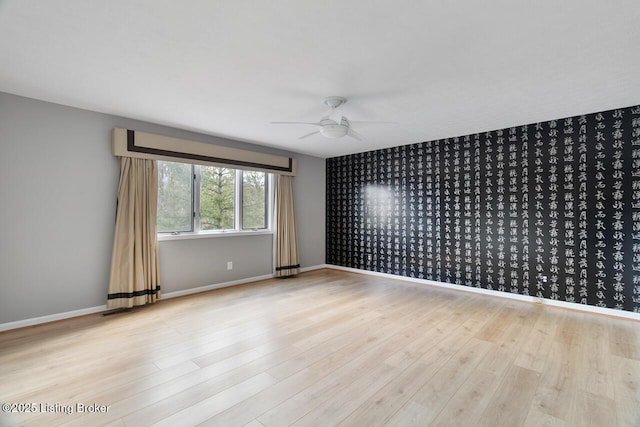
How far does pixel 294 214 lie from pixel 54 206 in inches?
131

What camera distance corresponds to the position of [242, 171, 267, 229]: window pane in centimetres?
483

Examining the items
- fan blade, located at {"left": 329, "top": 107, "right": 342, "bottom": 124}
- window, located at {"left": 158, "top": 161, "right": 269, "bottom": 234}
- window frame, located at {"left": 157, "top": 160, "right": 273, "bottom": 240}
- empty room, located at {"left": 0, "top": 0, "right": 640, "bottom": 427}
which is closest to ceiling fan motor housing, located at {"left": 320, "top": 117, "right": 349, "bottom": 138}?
empty room, located at {"left": 0, "top": 0, "right": 640, "bottom": 427}

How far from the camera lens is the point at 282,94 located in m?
2.81

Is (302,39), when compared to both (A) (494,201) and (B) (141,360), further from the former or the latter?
(A) (494,201)

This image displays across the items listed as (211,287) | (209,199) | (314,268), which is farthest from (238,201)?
(314,268)

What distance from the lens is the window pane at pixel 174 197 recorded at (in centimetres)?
390

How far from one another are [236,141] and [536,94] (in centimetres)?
390

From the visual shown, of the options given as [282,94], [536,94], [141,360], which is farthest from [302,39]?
[141,360]

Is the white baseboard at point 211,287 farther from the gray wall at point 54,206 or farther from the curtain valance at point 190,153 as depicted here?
the curtain valance at point 190,153

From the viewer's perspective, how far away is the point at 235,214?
4.72 metres

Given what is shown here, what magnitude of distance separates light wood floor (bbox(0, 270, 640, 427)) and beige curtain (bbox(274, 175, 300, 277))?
1.58 metres

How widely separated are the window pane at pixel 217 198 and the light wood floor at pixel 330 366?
4.40 ft

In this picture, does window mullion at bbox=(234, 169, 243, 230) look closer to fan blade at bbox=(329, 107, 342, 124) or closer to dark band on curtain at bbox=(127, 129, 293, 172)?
dark band on curtain at bbox=(127, 129, 293, 172)

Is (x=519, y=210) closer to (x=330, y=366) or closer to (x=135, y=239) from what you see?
(x=330, y=366)
